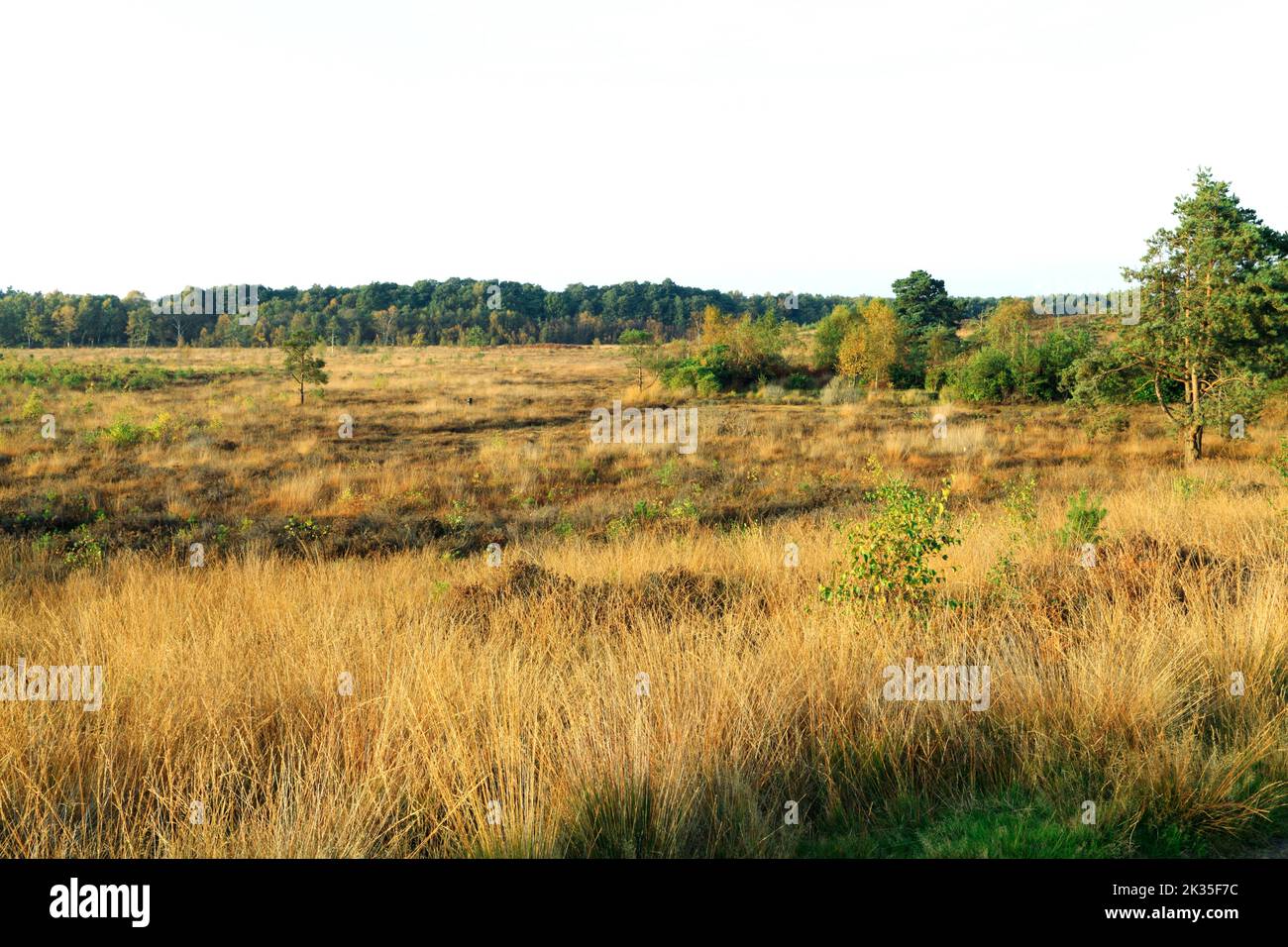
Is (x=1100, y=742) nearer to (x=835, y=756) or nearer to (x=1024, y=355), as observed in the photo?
(x=835, y=756)

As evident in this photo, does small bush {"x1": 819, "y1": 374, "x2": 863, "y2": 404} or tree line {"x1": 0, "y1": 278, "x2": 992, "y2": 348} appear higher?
tree line {"x1": 0, "y1": 278, "x2": 992, "y2": 348}

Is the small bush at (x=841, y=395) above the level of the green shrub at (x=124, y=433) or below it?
above

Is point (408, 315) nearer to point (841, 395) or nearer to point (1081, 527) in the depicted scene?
point (841, 395)

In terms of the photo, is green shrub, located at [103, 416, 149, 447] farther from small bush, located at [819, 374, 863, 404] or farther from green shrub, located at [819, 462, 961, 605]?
small bush, located at [819, 374, 863, 404]

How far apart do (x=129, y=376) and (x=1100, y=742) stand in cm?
4416

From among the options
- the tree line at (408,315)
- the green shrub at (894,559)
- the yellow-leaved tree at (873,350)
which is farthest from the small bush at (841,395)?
the green shrub at (894,559)

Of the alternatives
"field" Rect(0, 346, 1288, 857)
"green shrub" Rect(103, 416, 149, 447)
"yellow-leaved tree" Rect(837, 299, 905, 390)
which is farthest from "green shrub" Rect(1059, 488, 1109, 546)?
"yellow-leaved tree" Rect(837, 299, 905, 390)

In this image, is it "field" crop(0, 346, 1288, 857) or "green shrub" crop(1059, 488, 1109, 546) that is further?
"green shrub" crop(1059, 488, 1109, 546)

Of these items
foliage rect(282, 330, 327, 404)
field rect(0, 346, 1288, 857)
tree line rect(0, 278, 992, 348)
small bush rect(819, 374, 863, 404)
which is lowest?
field rect(0, 346, 1288, 857)

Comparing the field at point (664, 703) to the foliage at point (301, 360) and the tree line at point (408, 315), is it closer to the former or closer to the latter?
the foliage at point (301, 360)

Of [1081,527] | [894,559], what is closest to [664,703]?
[894,559]

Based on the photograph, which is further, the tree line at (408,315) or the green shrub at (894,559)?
the tree line at (408,315)
